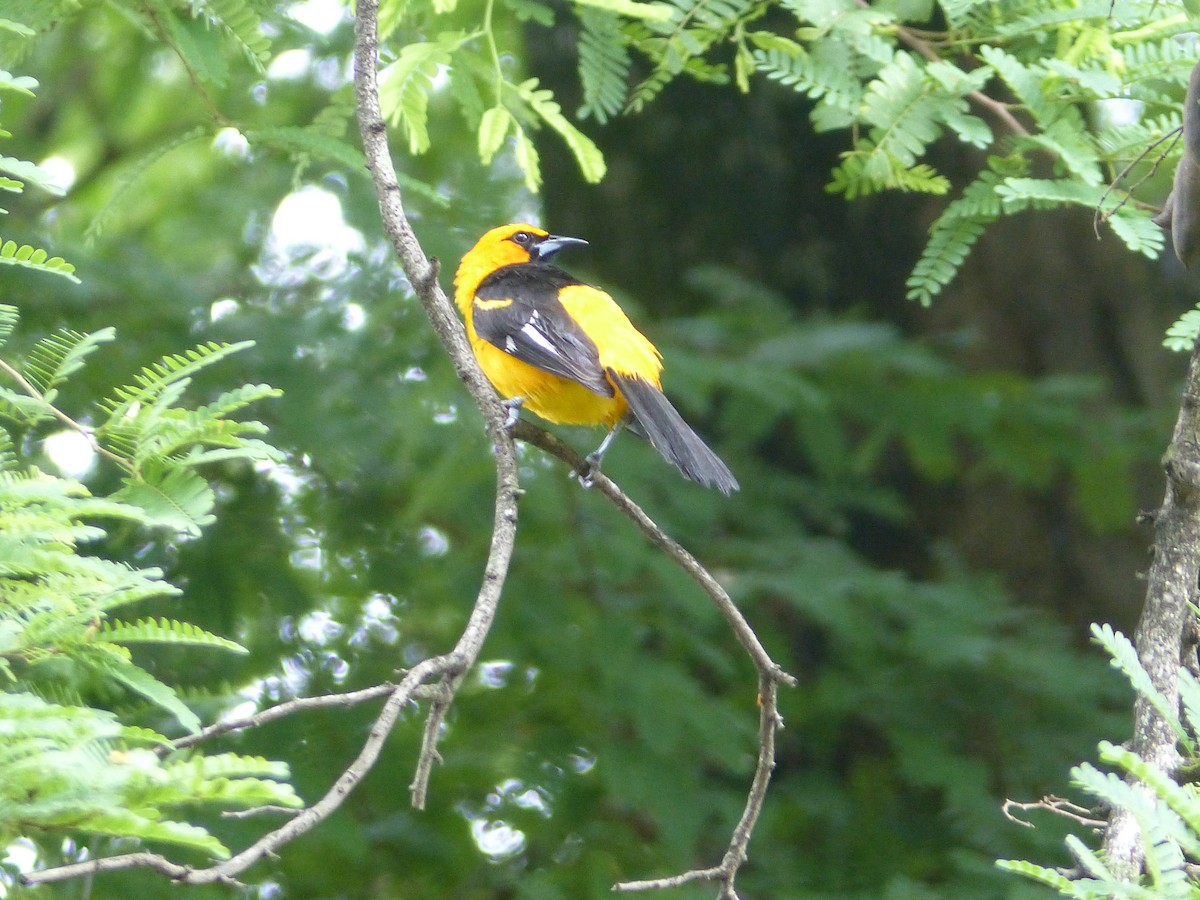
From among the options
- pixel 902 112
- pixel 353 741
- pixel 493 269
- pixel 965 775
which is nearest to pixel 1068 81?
pixel 902 112

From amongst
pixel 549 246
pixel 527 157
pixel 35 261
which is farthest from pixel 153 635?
pixel 549 246

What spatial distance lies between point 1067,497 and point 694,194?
2.81 m

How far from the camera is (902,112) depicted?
3590 millimetres

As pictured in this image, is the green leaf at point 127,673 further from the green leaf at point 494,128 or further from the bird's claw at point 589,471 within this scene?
the green leaf at point 494,128

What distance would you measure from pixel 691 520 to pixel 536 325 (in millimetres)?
1621

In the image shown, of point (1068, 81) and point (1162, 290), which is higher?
point (1162, 290)

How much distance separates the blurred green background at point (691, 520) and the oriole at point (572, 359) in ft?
1.99

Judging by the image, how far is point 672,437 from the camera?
13.7ft

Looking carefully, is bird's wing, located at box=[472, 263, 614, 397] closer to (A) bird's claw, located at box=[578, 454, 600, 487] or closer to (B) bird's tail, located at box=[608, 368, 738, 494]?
(B) bird's tail, located at box=[608, 368, 738, 494]

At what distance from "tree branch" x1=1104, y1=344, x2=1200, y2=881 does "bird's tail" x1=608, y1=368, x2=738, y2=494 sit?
149 cm

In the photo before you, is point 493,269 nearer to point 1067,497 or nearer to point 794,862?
point 794,862

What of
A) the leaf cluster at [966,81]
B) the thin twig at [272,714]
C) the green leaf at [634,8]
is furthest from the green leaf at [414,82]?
the thin twig at [272,714]

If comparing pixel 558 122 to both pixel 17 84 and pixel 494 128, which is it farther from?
pixel 17 84

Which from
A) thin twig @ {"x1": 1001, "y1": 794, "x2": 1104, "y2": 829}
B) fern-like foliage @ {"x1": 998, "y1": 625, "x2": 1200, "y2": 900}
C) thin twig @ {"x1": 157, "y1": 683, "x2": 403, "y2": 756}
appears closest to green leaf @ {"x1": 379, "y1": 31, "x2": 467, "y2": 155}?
thin twig @ {"x1": 157, "y1": 683, "x2": 403, "y2": 756}
